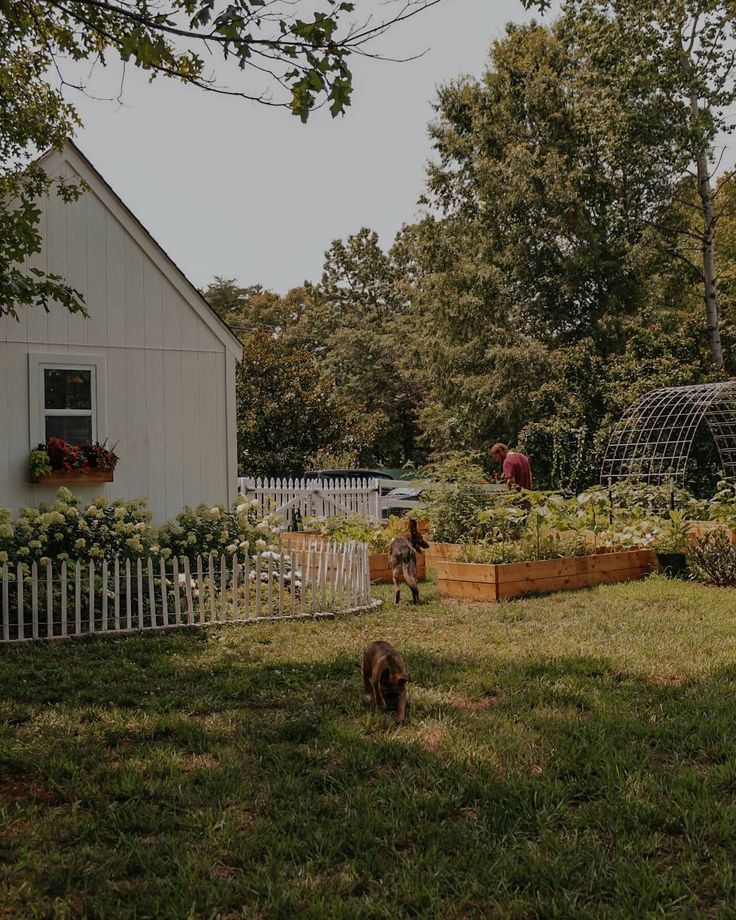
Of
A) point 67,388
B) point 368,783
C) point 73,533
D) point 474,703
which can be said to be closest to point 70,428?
point 67,388

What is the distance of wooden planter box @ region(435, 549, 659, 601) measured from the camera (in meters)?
9.63

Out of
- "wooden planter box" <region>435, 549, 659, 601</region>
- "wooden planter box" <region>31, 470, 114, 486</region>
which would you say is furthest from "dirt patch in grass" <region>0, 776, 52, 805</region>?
"wooden planter box" <region>31, 470, 114, 486</region>

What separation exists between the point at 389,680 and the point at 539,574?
517 cm

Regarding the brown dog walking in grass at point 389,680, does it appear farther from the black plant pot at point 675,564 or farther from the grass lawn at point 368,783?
the black plant pot at point 675,564

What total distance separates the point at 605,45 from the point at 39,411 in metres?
17.3

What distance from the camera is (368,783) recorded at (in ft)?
13.5

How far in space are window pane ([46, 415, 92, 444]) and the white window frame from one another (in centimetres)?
6

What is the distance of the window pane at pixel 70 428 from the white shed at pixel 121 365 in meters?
0.02

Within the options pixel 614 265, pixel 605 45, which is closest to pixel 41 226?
pixel 605 45

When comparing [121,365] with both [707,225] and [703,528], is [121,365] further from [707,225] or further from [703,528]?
[707,225]

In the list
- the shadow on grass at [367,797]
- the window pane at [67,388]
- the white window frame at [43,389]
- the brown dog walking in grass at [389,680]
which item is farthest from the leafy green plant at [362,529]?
the brown dog walking in grass at [389,680]

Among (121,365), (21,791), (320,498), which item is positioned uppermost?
(121,365)

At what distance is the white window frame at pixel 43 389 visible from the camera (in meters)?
10.7

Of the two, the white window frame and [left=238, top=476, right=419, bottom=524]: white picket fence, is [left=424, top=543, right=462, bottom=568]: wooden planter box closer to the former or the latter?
[left=238, top=476, right=419, bottom=524]: white picket fence
